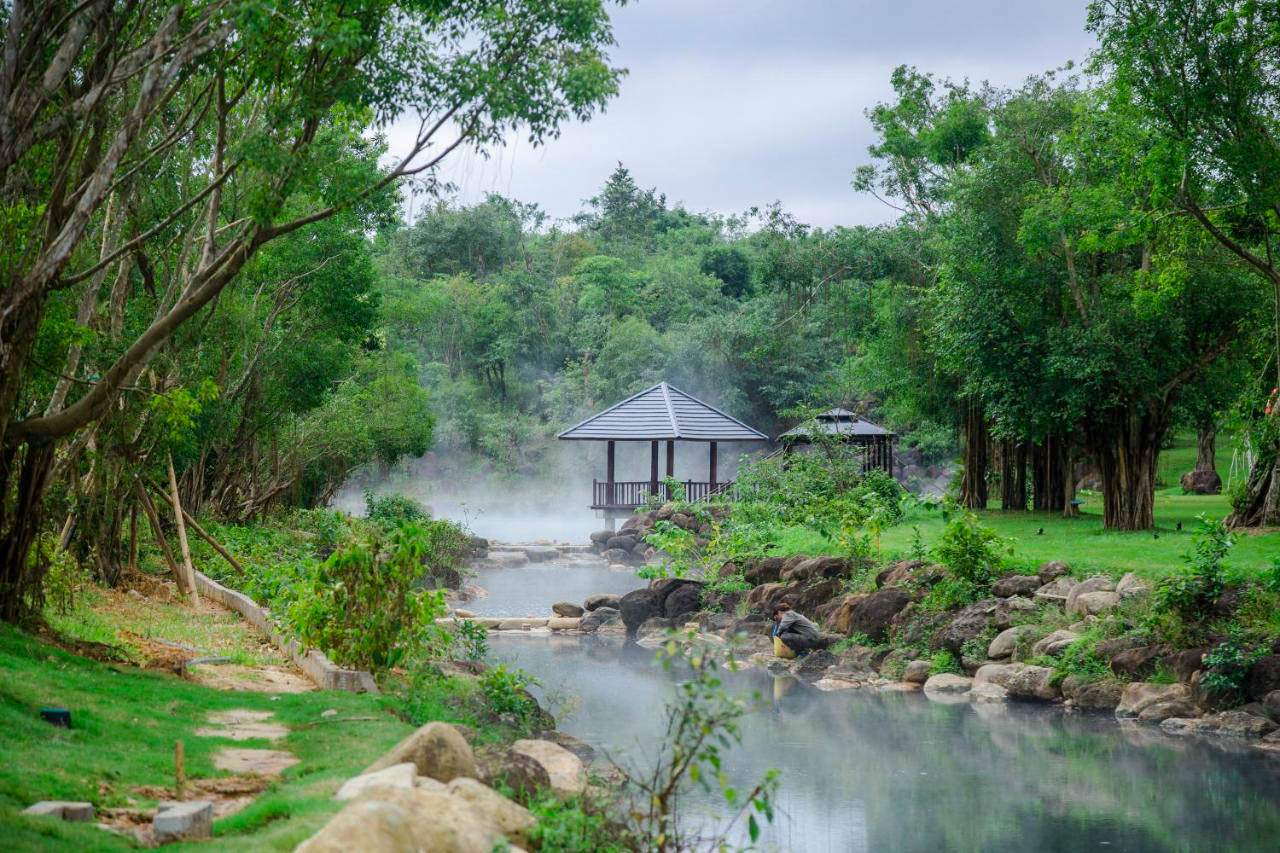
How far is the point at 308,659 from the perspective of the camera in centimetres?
912

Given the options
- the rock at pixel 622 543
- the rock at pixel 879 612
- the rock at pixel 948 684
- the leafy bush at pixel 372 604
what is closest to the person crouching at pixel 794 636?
the rock at pixel 879 612

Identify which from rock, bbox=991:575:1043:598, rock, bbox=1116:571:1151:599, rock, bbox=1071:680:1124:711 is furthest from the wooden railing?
rock, bbox=1071:680:1124:711

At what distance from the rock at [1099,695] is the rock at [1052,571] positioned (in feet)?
6.34

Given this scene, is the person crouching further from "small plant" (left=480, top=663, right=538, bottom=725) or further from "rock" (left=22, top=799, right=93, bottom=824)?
"rock" (left=22, top=799, right=93, bottom=824)

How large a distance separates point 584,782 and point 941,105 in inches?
1044

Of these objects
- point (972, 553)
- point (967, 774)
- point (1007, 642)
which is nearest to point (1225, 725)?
point (967, 774)

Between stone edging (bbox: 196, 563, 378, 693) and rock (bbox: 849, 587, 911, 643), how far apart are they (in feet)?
21.5

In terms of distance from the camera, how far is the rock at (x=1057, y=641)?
12.2 m

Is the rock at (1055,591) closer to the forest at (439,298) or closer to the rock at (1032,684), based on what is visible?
the rock at (1032,684)

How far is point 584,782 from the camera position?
665cm

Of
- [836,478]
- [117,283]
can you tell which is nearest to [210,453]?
[117,283]

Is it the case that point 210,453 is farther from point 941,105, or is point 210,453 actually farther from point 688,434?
point 941,105

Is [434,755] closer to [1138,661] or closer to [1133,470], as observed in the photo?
[1138,661]

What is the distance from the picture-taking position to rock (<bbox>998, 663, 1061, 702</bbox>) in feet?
39.2
